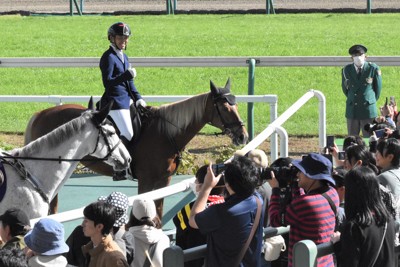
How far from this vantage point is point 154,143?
1114 centimetres

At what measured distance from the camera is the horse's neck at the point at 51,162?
8570 millimetres

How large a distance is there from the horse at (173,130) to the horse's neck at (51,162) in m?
2.36

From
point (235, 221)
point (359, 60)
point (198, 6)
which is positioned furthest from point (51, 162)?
point (198, 6)

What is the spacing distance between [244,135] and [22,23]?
2160 centimetres

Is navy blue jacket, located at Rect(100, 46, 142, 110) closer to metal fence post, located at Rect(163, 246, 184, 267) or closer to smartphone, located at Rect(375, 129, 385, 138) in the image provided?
smartphone, located at Rect(375, 129, 385, 138)

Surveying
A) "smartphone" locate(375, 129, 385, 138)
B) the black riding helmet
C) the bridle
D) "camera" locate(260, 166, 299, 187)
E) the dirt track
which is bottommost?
"camera" locate(260, 166, 299, 187)

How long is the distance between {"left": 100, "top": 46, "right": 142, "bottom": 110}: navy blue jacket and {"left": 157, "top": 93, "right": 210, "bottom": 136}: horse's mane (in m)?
0.49

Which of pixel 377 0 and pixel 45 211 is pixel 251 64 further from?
pixel 377 0

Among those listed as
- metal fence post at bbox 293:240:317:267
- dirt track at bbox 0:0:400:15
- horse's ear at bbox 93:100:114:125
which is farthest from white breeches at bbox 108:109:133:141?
dirt track at bbox 0:0:400:15

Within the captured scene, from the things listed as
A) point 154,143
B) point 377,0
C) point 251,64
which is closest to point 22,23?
point 377,0

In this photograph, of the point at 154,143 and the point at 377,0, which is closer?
the point at 154,143

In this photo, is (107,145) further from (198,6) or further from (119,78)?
(198,6)

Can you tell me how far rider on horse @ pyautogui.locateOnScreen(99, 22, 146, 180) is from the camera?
1077cm

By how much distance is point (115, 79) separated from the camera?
10789 millimetres
